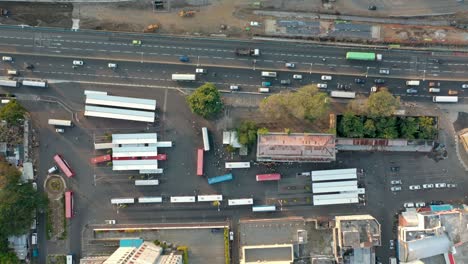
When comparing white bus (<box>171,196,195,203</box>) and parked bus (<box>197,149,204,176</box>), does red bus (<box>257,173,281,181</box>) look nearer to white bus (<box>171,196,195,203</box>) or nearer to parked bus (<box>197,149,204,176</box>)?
parked bus (<box>197,149,204,176</box>)

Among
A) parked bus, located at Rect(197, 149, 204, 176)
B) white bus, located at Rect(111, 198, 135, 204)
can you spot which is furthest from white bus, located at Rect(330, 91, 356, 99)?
white bus, located at Rect(111, 198, 135, 204)

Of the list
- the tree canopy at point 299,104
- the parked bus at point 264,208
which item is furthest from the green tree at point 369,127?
the parked bus at point 264,208

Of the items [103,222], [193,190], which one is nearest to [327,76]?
[193,190]

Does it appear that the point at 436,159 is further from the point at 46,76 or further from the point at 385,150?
the point at 46,76

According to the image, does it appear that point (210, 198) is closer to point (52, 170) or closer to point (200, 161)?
point (200, 161)

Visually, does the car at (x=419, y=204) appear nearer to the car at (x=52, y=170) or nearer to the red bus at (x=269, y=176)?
the red bus at (x=269, y=176)

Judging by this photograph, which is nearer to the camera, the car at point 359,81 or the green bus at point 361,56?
the green bus at point 361,56
